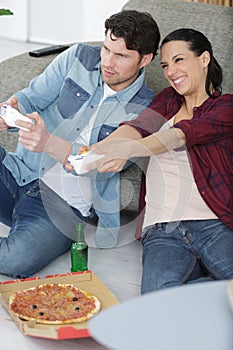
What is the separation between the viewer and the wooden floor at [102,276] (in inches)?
76.3

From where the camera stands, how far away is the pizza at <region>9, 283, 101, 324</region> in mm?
1982

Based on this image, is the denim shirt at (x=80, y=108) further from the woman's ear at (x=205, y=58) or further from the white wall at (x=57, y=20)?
the white wall at (x=57, y=20)

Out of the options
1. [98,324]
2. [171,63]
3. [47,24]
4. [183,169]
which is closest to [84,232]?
[183,169]

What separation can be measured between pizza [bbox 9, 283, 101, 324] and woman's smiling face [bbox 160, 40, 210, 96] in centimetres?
63

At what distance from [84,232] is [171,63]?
55 cm

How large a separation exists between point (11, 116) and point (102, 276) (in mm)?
524

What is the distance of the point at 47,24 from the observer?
532 cm

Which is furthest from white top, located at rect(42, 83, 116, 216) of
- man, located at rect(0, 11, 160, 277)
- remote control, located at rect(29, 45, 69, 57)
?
remote control, located at rect(29, 45, 69, 57)

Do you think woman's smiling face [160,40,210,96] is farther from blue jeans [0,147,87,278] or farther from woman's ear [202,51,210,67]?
blue jeans [0,147,87,278]

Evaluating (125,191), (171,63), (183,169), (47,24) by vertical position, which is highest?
(171,63)

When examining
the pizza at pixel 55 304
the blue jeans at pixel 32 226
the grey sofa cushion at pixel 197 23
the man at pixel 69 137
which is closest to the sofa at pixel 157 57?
the grey sofa cushion at pixel 197 23

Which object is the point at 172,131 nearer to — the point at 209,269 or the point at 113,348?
the point at 209,269

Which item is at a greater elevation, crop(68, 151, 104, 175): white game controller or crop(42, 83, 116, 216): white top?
crop(68, 151, 104, 175): white game controller

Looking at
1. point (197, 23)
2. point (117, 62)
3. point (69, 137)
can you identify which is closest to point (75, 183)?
point (69, 137)
